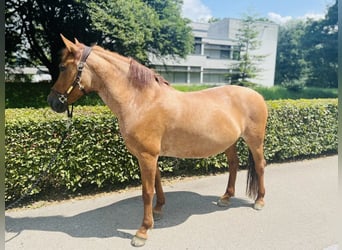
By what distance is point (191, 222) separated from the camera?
346 centimetres

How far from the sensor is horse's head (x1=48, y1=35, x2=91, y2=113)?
111 inches

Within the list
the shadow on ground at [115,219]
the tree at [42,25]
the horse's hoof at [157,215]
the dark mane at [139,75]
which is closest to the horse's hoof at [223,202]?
the shadow on ground at [115,219]

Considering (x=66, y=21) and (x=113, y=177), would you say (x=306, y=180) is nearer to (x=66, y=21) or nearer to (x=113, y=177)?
(x=113, y=177)

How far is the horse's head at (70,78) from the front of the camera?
2.83 meters

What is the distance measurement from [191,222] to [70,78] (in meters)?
2.14

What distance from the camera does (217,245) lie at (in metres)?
2.96

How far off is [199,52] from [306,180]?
40937 millimetres

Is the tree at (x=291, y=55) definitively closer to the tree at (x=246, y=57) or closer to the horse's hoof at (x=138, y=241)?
the tree at (x=246, y=57)

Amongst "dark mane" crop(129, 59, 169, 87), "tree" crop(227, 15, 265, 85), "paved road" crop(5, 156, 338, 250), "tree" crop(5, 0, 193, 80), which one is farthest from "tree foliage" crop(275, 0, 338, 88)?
"dark mane" crop(129, 59, 169, 87)

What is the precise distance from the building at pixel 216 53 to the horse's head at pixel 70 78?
3372cm

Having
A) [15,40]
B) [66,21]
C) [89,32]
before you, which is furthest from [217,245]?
[15,40]

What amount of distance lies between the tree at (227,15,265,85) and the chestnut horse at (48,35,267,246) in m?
24.6

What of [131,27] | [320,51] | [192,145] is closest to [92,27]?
[131,27]

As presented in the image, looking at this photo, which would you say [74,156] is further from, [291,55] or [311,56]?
[291,55]
